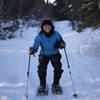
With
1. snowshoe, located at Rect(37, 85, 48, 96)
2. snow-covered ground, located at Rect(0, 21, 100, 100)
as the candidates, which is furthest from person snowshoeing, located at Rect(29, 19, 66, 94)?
snow-covered ground, located at Rect(0, 21, 100, 100)

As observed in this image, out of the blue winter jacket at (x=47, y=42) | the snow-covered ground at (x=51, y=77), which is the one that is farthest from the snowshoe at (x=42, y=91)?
the blue winter jacket at (x=47, y=42)

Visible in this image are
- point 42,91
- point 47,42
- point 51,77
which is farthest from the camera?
point 51,77

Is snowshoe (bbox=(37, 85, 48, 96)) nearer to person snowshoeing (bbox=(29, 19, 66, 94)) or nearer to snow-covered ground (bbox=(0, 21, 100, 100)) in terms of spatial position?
snow-covered ground (bbox=(0, 21, 100, 100))

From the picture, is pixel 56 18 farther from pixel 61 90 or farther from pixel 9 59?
pixel 61 90

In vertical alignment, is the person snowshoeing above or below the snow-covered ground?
above

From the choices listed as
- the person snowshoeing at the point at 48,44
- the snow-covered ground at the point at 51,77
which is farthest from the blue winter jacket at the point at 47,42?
the snow-covered ground at the point at 51,77

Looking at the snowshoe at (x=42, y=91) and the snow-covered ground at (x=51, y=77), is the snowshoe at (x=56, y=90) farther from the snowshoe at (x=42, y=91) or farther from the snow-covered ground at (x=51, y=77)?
the snowshoe at (x=42, y=91)

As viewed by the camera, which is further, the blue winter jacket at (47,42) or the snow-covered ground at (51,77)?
the snow-covered ground at (51,77)

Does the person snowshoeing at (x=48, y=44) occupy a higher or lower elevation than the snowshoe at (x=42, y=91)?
higher

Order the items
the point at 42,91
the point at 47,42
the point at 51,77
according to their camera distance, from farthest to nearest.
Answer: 1. the point at 51,77
2. the point at 42,91
3. the point at 47,42

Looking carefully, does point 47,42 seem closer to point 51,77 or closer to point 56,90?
point 56,90

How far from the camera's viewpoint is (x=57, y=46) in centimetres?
447

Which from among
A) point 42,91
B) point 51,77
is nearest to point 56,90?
point 42,91

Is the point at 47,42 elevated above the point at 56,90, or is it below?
above
